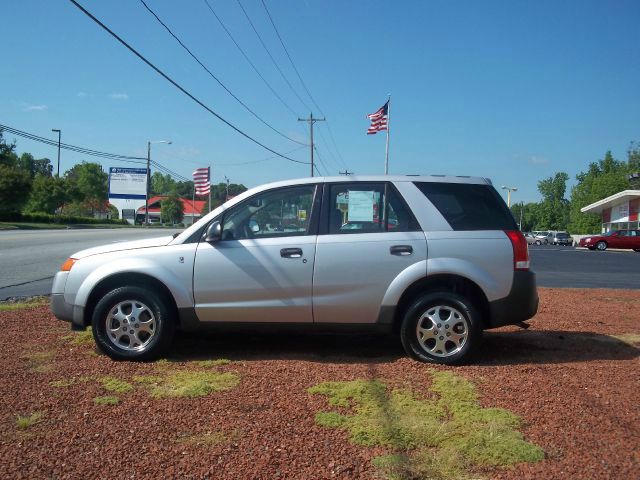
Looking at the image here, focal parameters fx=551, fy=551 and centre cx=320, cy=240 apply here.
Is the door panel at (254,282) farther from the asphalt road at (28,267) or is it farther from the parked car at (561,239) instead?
the parked car at (561,239)

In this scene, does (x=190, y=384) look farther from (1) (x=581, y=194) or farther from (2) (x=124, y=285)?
(1) (x=581, y=194)

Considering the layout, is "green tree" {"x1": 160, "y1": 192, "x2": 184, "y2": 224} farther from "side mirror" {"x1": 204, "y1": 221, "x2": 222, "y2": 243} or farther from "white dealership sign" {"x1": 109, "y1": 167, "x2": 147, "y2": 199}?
"side mirror" {"x1": 204, "y1": 221, "x2": 222, "y2": 243}

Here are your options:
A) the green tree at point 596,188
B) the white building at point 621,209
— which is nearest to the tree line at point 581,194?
the green tree at point 596,188

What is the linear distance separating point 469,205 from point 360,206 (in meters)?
1.05

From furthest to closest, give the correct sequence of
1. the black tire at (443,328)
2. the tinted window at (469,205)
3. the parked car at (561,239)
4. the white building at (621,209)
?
the parked car at (561,239)
the white building at (621,209)
the tinted window at (469,205)
the black tire at (443,328)

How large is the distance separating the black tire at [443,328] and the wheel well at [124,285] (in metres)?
2.20

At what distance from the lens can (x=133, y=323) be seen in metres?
5.10

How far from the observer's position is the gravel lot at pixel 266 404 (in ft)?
10.4

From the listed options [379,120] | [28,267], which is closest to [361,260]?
[28,267]

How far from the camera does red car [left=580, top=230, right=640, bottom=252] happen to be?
126 ft

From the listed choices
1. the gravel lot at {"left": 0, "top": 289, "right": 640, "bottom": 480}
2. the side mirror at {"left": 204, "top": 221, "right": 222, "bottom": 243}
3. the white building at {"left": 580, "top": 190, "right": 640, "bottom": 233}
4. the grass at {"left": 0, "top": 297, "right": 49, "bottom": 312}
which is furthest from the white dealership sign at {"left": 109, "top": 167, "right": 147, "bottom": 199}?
the side mirror at {"left": 204, "top": 221, "right": 222, "bottom": 243}

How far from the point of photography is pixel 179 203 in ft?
265

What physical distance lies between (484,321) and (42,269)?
11.8 meters

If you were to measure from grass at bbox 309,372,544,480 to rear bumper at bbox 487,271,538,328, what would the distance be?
0.82m
